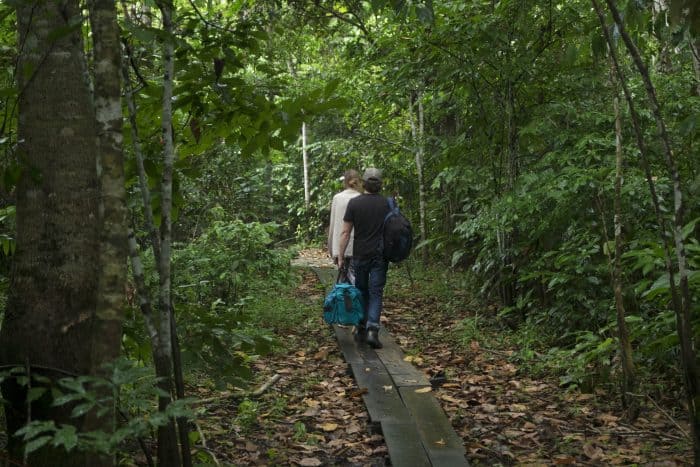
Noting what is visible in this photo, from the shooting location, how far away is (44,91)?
332 cm

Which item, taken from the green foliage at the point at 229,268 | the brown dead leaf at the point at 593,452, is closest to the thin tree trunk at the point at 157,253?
the brown dead leaf at the point at 593,452

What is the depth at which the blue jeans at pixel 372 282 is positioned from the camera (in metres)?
8.03

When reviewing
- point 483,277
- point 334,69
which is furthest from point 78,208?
point 334,69

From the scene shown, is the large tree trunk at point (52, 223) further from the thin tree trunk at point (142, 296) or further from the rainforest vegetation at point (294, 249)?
the thin tree trunk at point (142, 296)

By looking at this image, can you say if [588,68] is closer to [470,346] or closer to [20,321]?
[470,346]

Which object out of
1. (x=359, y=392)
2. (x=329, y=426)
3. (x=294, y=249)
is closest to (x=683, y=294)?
(x=329, y=426)

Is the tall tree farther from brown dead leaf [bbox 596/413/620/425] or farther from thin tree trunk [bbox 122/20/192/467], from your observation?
brown dead leaf [bbox 596/413/620/425]

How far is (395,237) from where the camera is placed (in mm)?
Result: 8078

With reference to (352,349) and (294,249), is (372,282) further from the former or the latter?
(294,249)

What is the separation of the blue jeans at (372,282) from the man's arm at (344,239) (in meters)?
0.22

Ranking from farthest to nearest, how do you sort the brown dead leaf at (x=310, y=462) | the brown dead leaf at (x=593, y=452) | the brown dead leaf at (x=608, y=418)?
the brown dead leaf at (x=608, y=418), the brown dead leaf at (x=310, y=462), the brown dead leaf at (x=593, y=452)

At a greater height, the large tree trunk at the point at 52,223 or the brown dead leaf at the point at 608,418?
the large tree trunk at the point at 52,223

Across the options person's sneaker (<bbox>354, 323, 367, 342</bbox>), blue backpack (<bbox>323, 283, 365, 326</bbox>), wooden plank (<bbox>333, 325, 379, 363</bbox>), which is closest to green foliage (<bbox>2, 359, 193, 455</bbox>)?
wooden plank (<bbox>333, 325, 379, 363</bbox>)

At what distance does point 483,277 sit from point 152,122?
6239 millimetres
